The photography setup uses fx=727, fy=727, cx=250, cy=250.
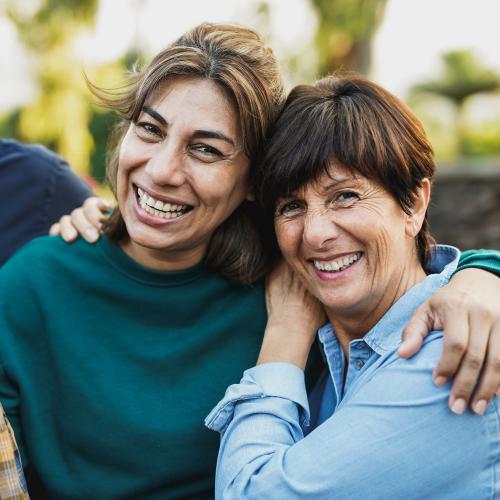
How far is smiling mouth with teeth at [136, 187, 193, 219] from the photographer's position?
214 centimetres

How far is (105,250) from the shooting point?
7.57 feet

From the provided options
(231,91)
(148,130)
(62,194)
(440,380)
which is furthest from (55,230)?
(440,380)

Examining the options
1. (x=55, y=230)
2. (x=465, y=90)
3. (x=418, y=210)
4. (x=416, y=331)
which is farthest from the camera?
(x=465, y=90)

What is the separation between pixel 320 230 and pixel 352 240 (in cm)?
9

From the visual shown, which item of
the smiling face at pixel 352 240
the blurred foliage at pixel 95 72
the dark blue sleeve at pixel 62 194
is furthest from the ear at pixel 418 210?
the dark blue sleeve at pixel 62 194

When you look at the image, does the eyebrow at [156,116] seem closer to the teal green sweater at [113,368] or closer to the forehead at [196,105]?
the forehead at [196,105]

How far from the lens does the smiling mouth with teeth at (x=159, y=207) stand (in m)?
2.14

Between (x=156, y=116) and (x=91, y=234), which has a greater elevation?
(x=156, y=116)

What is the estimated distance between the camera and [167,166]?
81.1 inches

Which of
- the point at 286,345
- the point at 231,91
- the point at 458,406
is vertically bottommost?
the point at 286,345

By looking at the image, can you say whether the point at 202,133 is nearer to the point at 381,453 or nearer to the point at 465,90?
the point at 381,453

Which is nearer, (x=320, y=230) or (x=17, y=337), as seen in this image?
(x=320, y=230)

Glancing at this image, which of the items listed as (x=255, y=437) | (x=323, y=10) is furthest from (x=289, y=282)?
(x=323, y=10)

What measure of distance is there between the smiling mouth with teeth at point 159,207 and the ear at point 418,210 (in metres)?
0.65
